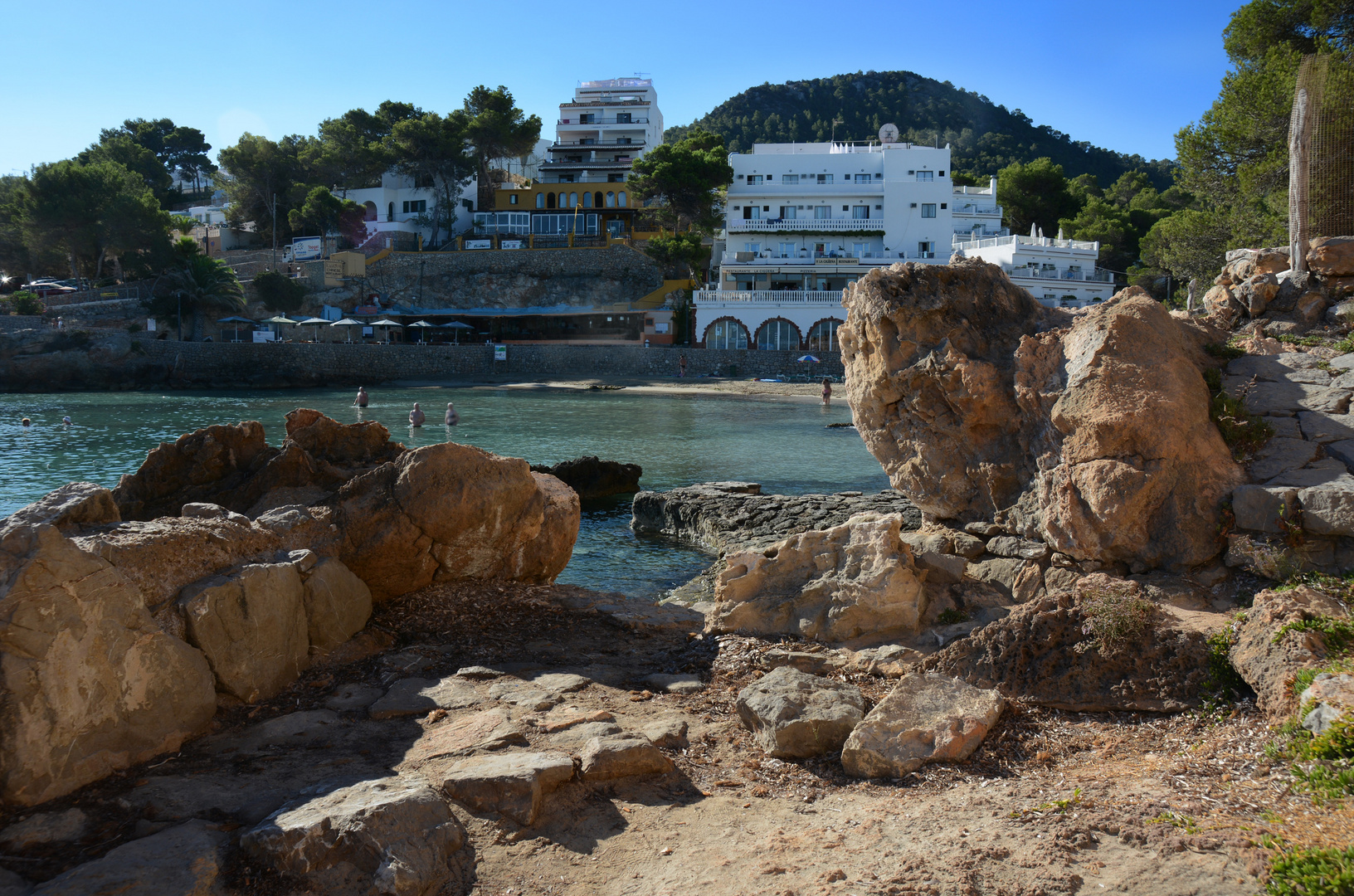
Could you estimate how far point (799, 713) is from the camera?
502 centimetres

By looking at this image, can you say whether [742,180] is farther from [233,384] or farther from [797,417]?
[233,384]

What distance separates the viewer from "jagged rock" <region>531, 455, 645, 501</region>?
19.3 m

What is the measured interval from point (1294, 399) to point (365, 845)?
25.1 ft

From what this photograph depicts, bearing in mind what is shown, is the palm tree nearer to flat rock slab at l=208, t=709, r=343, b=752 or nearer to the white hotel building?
the white hotel building

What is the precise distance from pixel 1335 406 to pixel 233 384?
59096 millimetres

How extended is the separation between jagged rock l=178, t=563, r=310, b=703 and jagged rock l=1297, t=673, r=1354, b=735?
594 cm

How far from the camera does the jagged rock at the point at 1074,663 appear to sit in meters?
5.13

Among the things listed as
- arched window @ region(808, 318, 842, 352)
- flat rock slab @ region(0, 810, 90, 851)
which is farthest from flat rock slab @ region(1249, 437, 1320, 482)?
arched window @ region(808, 318, 842, 352)

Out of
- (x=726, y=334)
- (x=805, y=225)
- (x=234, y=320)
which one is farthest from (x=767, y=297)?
(x=234, y=320)

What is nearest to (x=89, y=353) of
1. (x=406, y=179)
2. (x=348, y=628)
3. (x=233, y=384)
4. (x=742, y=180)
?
(x=233, y=384)

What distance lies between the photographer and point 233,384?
55.2 m

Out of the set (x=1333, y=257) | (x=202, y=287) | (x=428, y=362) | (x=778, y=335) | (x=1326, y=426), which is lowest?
(x=1326, y=426)

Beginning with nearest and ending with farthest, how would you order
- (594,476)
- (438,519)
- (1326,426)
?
(1326,426)
(438,519)
(594,476)

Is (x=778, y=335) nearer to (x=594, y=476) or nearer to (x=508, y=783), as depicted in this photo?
(x=594, y=476)
